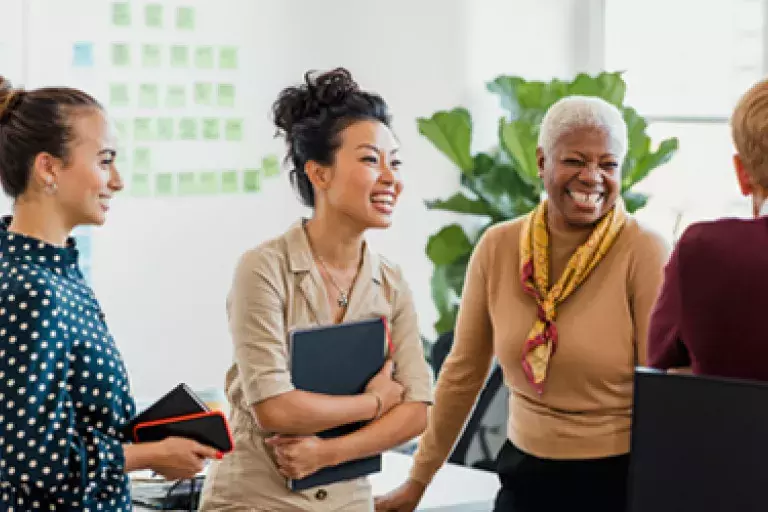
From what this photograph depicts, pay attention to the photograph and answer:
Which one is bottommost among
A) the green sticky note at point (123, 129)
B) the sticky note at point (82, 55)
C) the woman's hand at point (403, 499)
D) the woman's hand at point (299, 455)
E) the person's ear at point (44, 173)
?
the woman's hand at point (403, 499)

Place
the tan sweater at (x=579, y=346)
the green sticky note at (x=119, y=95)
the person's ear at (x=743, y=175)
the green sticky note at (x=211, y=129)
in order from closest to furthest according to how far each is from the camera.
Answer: the person's ear at (x=743, y=175)
the tan sweater at (x=579, y=346)
the green sticky note at (x=119, y=95)
the green sticky note at (x=211, y=129)

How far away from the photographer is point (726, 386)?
1.56 metres

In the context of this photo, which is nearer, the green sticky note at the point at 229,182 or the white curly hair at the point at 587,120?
the white curly hair at the point at 587,120

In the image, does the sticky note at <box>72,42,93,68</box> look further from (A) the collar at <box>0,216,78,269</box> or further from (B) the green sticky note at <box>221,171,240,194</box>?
(A) the collar at <box>0,216,78,269</box>

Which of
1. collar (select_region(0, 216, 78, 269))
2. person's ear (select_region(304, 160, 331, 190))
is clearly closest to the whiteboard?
person's ear (select_region(304, 160, 331, 190))

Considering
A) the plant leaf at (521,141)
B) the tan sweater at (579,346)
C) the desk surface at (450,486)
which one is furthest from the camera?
the plant leaf at (521,141)

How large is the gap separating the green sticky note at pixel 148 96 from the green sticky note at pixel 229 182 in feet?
1.30

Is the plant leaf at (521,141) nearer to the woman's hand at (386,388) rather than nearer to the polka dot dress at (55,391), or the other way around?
the woman's hand at (386,388)

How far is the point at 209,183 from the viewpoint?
15.8ft

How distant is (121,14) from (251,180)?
2.68 ft

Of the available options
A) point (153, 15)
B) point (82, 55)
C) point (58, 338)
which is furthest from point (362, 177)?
point (153, 15)

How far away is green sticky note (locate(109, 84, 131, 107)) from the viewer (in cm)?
456

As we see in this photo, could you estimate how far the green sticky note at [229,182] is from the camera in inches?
191

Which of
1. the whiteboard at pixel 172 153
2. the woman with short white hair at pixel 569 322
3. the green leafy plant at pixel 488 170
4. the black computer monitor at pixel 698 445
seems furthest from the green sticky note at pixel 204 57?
the black computer monitor at pixel 698 445
